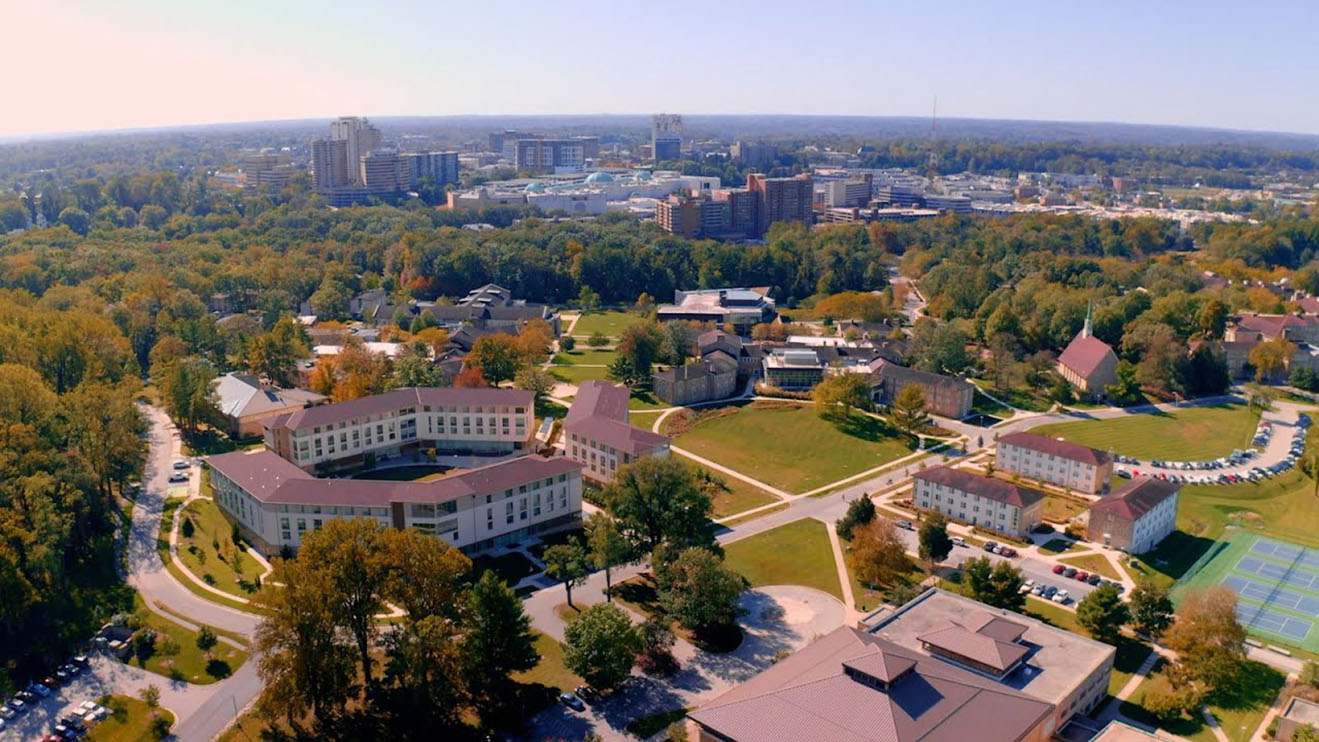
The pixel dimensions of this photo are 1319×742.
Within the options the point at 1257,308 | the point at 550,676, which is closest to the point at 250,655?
the point at 550,676

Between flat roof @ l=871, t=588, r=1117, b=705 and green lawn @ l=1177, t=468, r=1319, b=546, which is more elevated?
flat roof @ l=871, t=588, r=1117, b=705

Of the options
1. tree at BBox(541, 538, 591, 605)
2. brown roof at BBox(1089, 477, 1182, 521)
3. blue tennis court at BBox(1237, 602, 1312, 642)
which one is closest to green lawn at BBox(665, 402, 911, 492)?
brown roof at BBox(1089, 477, 1182, 521)

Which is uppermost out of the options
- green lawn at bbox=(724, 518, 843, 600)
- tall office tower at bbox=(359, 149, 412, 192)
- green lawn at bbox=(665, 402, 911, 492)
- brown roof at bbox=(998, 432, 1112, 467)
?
tall office tower at bbox=(359, 149, 412, 192)

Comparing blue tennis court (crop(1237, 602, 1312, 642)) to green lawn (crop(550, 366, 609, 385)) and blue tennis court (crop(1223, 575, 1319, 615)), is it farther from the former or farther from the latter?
green lawn (crop(550, 366, 609, 385))

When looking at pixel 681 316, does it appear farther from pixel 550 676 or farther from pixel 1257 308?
pixel 550 676

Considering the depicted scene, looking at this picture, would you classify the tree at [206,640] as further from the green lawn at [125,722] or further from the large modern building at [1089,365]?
the large modern building at [1089,365]

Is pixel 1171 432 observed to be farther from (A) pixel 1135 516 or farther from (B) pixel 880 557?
(B) pixel 880 557

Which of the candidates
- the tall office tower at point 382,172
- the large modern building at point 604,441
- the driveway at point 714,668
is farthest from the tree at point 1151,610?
the tall office tower at point 382,172
